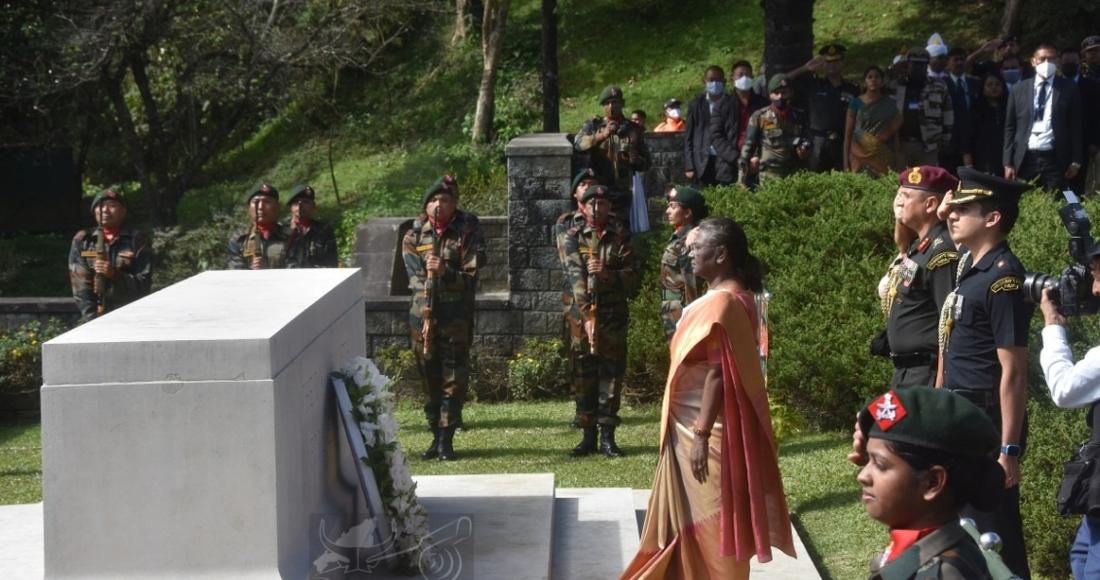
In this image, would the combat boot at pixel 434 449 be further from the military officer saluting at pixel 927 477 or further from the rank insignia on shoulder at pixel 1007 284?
the military officer saluting at pixel 927 477

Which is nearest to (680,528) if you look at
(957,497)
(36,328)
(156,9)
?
(957,497)

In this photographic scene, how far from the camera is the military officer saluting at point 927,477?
2947mm

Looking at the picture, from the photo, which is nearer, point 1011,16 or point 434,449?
point 434,449

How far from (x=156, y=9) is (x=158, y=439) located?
15.9 metres

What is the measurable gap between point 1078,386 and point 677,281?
5.00 metres

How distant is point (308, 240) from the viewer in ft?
33.6

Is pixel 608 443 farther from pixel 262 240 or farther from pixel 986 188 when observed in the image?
pixel 986 188

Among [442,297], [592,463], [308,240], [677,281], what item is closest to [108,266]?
[308,240]

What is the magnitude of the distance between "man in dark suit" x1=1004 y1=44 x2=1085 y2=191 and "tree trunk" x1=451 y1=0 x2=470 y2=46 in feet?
51.9

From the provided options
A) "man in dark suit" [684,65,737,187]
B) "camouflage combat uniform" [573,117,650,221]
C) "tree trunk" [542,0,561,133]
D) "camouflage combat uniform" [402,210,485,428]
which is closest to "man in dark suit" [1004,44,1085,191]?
"man in dark suit" [684,65,737,187]

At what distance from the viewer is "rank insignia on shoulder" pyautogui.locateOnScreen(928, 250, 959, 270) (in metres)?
5.80

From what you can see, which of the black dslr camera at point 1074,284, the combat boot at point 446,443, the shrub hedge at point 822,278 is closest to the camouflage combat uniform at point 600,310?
the combat boot at point 446,443

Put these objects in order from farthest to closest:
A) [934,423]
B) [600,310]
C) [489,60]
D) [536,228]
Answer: [489,60]
[536,228]
[600,310]
[934,423]

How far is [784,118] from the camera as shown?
12992 millimetres
